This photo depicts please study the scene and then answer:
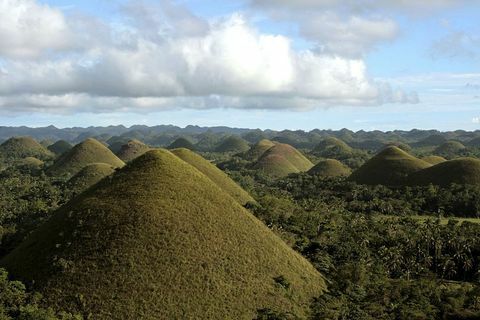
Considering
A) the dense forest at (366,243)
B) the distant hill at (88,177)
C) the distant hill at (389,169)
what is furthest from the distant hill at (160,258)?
the distant hill at (389,169)

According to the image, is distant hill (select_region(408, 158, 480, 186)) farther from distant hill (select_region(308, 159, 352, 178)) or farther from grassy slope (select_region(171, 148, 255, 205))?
grassy slope (select_region(171, 148, 255, 205))

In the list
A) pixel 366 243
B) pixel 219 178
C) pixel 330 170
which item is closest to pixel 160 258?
pixel 366 243

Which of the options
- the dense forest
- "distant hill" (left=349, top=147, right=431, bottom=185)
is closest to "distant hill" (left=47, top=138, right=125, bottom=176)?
the dense forest

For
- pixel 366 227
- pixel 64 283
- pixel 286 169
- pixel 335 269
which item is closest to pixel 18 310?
pixel 64 283

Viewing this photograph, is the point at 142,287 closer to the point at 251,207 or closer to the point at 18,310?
the point at 18,310

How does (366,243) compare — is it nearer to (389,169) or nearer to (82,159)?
(389,169)

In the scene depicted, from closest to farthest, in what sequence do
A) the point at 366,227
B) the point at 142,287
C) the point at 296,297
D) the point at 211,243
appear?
the point at 142,287, the point at 296,297, the point at 211,243, the point at 366,227
